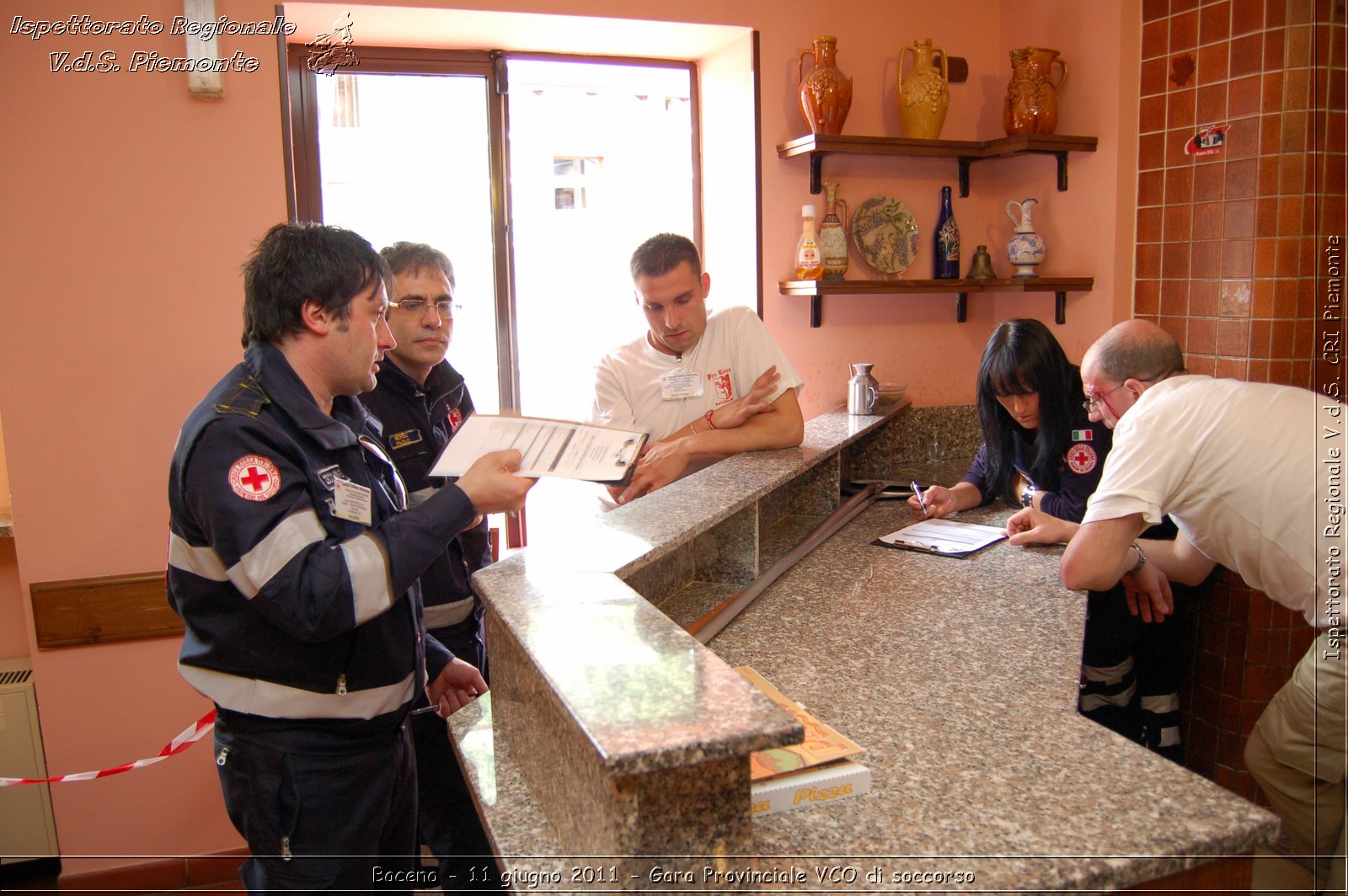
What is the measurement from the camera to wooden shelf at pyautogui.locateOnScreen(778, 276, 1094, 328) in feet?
11.1

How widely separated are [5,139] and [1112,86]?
3404 millimetres

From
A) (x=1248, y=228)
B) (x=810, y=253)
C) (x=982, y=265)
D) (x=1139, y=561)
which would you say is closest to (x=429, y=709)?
(x=1139, y=561)

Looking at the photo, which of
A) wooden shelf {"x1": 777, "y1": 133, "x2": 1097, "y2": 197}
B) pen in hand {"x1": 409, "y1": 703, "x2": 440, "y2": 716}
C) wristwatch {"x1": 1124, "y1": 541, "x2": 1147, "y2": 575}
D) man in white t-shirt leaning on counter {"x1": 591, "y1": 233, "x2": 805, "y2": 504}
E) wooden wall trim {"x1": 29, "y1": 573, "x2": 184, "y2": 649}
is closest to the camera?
pen in hand {"x1": 409, "y1": 703, "x2": 440, "y2": 716}

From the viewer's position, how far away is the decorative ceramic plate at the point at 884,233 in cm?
371

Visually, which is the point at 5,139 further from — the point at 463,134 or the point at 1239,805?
the point at 1239,805

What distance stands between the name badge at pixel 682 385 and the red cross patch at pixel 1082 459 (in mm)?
1053

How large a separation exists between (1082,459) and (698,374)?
1.09m

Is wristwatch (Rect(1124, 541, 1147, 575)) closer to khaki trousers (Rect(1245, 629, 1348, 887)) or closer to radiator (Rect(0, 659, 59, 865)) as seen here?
khaki trousers (Rect(1245, 629, 1348, 887))

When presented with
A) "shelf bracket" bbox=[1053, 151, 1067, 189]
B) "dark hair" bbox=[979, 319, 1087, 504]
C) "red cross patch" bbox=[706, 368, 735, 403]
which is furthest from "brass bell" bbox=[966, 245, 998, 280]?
"red cross patch" bbox=[706, 368, 735, 403]

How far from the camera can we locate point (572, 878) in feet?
3.58

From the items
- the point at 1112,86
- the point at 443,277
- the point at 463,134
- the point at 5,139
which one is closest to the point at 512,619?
the point at 443,277

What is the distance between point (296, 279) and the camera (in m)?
1.52

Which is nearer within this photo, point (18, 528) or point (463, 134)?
point (18, 528)

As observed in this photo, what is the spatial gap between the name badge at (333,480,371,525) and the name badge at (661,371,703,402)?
1398 mm
